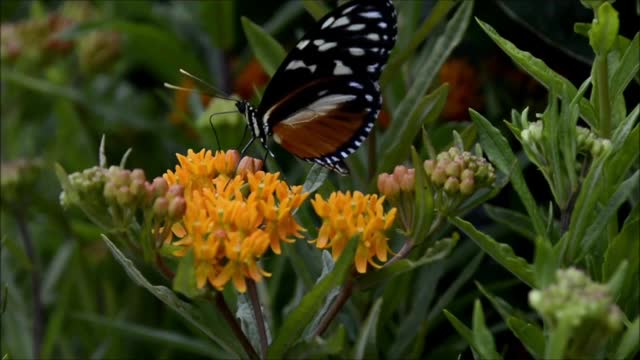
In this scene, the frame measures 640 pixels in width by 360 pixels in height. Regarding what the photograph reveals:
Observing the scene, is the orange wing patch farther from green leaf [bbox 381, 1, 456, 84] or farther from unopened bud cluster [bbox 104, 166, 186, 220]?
unopened bud cluster [bbox 104, 166, 186, 220]

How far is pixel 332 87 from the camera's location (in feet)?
6.19

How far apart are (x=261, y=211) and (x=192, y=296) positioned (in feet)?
0.49

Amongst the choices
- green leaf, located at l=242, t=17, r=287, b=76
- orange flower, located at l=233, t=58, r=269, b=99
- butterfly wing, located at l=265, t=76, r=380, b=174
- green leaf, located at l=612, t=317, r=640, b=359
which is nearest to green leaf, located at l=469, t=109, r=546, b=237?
green leaf, located at l=612, t=317, r=640, b=359

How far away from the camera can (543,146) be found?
1371 millimetres

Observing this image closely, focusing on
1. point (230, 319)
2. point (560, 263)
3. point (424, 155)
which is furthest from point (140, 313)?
point (560, 263)

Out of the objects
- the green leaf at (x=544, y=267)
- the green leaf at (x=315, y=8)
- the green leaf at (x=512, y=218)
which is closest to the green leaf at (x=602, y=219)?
the green leaf at (x=544, y=267)

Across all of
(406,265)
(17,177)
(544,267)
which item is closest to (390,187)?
(406,265)

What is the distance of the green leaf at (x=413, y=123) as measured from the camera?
1.72 meters

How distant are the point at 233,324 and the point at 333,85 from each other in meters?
0.65

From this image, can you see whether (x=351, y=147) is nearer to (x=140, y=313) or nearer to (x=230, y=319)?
(x=230, y=319)

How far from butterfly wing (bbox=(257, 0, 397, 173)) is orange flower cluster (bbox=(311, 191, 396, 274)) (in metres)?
0.33

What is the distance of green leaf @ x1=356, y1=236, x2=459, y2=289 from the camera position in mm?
1339

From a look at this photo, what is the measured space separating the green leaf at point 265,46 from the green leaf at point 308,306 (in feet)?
2.10

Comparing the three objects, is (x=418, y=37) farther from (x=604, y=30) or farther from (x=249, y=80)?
(x=249, y=80)
